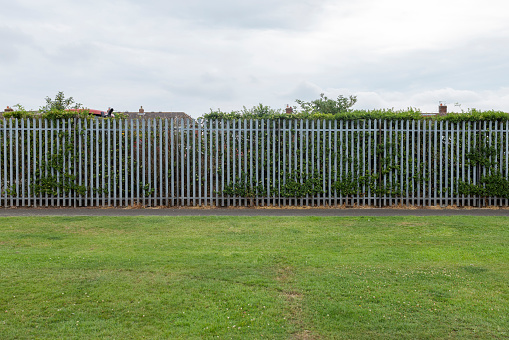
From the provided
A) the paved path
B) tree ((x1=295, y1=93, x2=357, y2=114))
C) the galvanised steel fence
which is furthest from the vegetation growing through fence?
tree ((x1=295, y1=93, x2=357, y2=114))

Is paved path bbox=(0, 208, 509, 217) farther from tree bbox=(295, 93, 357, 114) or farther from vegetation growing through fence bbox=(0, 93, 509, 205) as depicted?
tree bbox=(295, 93, 357, 114)

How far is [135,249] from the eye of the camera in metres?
7.63

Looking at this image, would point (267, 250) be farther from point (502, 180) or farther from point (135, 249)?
point (502, 180)

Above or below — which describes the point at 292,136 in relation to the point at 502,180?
above

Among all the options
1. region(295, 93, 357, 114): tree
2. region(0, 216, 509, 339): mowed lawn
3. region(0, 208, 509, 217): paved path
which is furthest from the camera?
region(295, 93, 357, 114): tree

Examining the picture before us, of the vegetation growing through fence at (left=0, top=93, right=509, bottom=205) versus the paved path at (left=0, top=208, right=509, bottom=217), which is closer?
the paved path at (left=0, top=208, right=509, bottom=217)

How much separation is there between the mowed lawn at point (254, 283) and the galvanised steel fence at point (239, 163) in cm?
411

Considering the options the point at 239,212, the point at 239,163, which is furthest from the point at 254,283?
the point at 239,163

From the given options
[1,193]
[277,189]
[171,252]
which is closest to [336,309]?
[171,252]

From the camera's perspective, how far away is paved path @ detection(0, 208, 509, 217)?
12211mm

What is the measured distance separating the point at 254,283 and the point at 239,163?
8.18 m

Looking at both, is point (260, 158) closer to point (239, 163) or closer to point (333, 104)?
point (239, 163)

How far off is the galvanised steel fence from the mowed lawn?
4108 millimetres

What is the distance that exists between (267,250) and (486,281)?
3.27 meters
